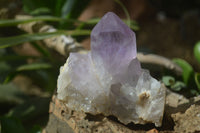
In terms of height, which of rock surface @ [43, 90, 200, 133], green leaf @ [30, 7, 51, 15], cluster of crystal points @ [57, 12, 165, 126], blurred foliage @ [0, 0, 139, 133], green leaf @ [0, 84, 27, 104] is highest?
cluster of crystal points @ [57, 12, 165, 126]

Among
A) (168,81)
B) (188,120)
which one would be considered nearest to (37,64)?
(168,81)

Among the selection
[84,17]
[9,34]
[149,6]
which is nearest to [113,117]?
[9,34]

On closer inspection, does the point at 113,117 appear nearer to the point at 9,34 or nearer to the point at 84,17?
the point at 9,34

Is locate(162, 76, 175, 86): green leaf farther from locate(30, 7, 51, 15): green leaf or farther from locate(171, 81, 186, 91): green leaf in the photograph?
locate(30, 7, 51, 15): green leaf

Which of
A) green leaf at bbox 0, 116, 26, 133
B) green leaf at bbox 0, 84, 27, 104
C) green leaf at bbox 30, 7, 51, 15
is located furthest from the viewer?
green leaf at bbox 0, 84, 27, 104

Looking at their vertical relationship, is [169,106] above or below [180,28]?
→ above

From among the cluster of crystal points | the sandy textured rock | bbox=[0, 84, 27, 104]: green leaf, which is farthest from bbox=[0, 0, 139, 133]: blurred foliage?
the sandy textured rock

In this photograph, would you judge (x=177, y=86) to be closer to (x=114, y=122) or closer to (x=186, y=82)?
(x=186, y=82)

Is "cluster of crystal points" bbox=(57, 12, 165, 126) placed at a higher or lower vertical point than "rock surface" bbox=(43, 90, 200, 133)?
higher

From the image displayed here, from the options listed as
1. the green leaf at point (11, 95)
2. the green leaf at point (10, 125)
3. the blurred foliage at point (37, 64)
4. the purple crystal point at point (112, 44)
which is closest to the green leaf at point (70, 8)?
the blurred foliage at point (37, 64)
